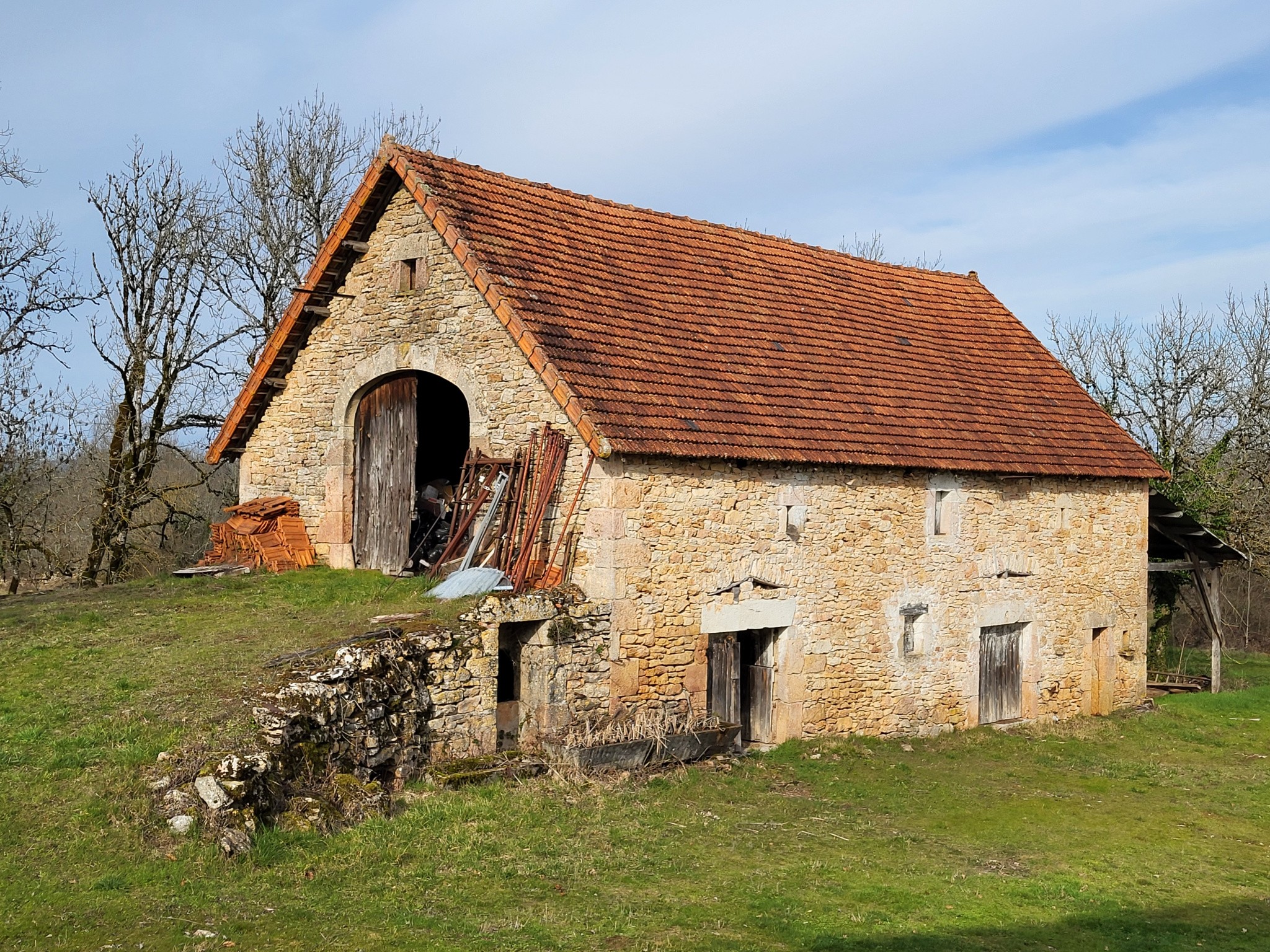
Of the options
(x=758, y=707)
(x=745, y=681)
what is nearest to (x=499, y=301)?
(x=745, y=681)

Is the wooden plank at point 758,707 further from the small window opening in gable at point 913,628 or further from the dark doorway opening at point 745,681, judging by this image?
the small window opening in gable at point 913,628

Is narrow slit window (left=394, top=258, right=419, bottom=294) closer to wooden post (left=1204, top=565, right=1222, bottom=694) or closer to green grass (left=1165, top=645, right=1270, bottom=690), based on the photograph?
wooden post (left=1204, top=565, right=1222, bottom=694)

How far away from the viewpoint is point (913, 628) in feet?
47.3

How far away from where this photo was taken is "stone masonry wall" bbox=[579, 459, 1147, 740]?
11797mm

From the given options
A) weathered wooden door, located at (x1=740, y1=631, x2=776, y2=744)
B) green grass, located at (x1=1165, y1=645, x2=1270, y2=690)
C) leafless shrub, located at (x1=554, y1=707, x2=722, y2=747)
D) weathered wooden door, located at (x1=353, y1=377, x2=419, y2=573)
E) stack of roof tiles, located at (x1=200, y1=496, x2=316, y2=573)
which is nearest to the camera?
leafless shrub, located at (x1=554, y1=707, x2=722, y2=747)

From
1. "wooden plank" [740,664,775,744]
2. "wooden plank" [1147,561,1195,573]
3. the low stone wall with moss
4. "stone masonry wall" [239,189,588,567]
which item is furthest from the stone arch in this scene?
"wooden plank" [1147,561,1195,573]

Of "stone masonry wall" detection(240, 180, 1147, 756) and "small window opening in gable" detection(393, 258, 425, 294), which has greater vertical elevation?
"small window opening in gable" detection(393, 258, 425, 294)

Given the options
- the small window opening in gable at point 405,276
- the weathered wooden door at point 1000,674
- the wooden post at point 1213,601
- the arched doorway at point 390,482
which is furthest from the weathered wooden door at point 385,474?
the wooden post at point 1213,601

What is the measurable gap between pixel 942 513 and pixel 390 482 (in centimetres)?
699

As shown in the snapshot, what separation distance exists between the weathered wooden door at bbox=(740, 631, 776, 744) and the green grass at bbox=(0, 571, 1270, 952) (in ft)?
1.72

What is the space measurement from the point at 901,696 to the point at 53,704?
944 cm

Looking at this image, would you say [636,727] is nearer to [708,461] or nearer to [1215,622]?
[708,461]

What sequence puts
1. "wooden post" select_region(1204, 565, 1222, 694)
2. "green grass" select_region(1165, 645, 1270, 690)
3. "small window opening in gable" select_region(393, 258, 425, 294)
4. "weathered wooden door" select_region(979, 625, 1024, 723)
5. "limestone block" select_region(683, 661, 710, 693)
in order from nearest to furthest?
"limestone block" select_region(683, 661, 710, 693) → "small window opening in gable" select_region(393, 258, 425, 294) → "weathered wooden door" select_region(979, 625, 1024, 723) → "wooden post" select_region(1204, 565, 1222, 694) → "green grass" select_region(1165, 645, 1270, 690)

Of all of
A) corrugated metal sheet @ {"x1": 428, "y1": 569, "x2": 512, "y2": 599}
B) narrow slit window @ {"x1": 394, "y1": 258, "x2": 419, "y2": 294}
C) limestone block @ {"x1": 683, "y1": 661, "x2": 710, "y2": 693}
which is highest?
narrow slit window @ {"x1": 394, "y1": 258, "x2": 419, "y2": 294}
